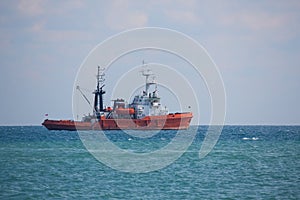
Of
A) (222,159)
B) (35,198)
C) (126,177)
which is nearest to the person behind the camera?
(35,198)

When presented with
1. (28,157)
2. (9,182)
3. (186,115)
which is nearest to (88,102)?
(186,115)

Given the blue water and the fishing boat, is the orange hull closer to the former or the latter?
→ the fishing boat

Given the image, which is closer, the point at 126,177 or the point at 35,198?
the point at 35,198

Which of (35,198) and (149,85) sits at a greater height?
(149,85)

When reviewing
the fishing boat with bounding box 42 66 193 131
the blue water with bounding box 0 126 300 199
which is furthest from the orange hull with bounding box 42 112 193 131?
the blue water with bounding box 0 126 300 199

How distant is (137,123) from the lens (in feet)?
351

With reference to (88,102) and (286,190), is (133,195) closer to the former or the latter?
(286,190)

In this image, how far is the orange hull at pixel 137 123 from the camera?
106625 millimetres

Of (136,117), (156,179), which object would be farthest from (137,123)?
(156,179)

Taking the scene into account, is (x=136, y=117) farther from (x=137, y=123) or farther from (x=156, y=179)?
(x=156, y=179)

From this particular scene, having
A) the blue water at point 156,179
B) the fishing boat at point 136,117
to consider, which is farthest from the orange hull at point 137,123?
the blue water at point 156,179

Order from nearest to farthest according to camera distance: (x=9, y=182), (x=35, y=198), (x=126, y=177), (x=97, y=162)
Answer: (x=35, y=198) → (x=9, y=182) → (x=126, y=177) → (x=97, y=162)

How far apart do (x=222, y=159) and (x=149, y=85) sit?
61.2 meters

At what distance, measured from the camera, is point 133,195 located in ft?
109
